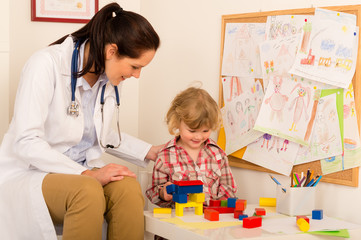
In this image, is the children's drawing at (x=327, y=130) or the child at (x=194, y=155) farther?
the child at (x=194, y=155)

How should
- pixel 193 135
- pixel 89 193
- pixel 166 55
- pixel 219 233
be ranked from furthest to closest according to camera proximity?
1. pixel 166 55
2. pixel 193 135
3. pixel 89 193
4. pixel 219 233

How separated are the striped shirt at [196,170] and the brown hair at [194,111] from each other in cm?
8

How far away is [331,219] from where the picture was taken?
1.44 metres

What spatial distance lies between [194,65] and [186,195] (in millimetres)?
780

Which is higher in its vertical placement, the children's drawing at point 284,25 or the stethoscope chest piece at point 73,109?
the children's drawing at point 284,25

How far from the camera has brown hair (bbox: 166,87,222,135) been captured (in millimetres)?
1639

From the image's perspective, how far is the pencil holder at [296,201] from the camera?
147cm

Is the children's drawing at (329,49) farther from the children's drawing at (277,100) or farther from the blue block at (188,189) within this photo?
the blue block at (188,189)

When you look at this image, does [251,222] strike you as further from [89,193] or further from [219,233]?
[89,193]

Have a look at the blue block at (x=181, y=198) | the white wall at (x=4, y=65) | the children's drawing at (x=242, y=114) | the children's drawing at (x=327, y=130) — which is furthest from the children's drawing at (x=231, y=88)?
the white wall at (x=4, y=65)

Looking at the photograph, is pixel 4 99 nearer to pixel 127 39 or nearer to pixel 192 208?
pixel 127 39

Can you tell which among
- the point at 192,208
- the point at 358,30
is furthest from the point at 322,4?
the point at 192,208

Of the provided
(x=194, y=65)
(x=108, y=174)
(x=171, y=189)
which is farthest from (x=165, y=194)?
(x=194, y=65)

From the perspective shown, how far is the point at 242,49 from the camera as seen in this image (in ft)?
5.96
